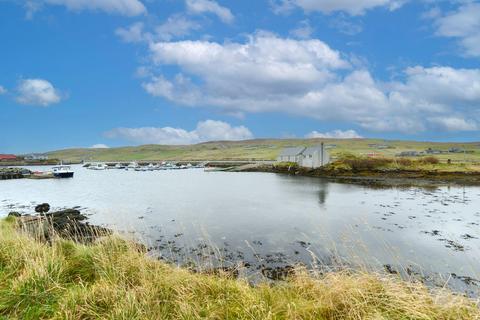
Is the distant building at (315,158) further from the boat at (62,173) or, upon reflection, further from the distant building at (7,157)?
the distant building at (7,157)

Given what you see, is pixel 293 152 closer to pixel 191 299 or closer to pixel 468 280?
pixel 468 280

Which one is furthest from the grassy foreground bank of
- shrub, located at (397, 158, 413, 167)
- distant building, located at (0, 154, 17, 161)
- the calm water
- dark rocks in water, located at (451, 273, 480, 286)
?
distant building, located at (0, 154, 17, 161)

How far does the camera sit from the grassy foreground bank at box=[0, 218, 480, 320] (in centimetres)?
524

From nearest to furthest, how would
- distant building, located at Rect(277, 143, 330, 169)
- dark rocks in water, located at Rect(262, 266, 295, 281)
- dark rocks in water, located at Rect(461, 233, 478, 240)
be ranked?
dark rocks in water, located at Rect(262, 266, 295, 281) < dark rocks in water, located at Rect(461, 233, 478, 240) < distant building, located at Rect(277, 143, 330, 169)

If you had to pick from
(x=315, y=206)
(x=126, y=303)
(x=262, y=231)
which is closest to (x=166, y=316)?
(x=126, y=303)

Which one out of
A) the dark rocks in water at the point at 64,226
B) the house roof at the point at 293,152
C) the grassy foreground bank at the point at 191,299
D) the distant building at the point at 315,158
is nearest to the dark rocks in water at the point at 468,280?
the grassy foreground bank at the point at 191,299

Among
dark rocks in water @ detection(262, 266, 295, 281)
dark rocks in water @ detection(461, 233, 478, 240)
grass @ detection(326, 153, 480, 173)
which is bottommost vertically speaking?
dark rocks in water @ detection(461, 233, 478, 240)

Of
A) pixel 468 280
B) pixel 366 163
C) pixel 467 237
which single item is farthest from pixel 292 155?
pixel 468 280

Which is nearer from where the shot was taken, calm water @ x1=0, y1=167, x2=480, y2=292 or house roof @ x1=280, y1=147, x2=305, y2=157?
calm water @ x1=0, y1=167, x2=480, y2=292

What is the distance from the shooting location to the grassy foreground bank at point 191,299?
17.2 feet

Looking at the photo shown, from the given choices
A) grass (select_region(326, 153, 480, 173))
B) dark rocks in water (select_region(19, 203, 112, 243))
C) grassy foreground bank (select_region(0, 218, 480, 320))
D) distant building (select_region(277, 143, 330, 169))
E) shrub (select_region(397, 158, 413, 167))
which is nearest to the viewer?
grassy foreground bank (select_region(0, 218, 480, 320))

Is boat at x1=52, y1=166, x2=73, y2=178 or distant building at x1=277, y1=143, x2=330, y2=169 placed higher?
distant building at x1=277, y1=143, x2=330, y2=169

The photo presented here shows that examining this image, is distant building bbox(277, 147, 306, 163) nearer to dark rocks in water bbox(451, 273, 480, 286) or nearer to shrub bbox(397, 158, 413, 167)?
shrub bbox(397, 158, 413, 167)

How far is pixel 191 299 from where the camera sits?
607 cm
